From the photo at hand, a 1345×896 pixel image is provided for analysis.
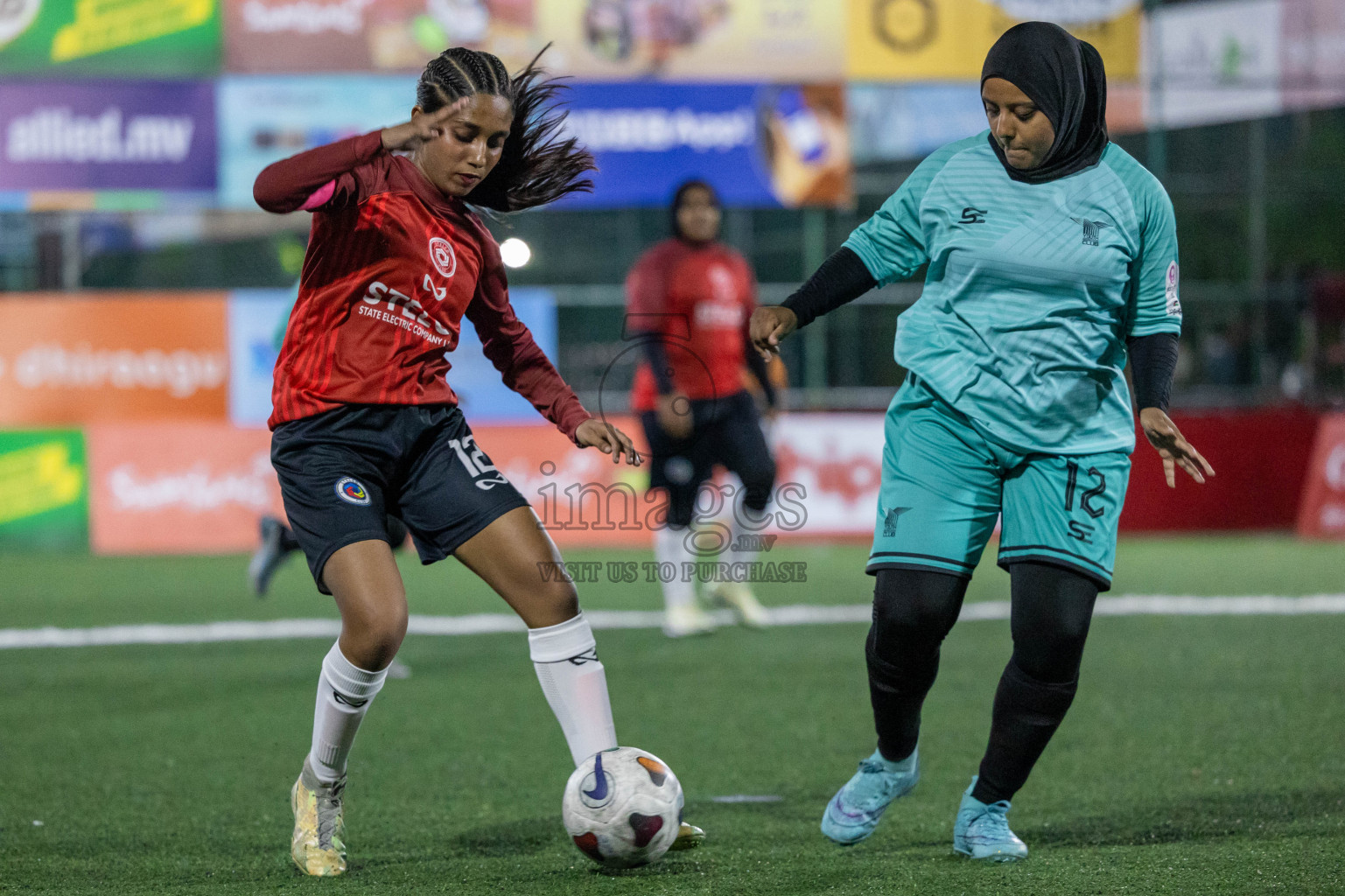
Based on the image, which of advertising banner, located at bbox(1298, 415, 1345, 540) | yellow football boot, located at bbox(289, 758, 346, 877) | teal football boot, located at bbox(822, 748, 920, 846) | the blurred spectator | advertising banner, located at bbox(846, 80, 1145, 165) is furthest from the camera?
the blurred spectator

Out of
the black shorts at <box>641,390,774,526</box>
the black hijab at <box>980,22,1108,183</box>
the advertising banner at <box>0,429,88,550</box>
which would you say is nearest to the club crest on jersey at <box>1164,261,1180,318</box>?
the black hijab at <box>980,22,1108,183</box>

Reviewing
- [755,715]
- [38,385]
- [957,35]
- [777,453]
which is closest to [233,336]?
[38,385]

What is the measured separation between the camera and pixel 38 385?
50.7 ft

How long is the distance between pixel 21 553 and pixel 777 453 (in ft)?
21.5

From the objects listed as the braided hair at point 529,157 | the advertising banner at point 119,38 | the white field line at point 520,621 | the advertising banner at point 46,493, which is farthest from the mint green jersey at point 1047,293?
the advertising banner at point 119,38

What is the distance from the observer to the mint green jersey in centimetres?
411

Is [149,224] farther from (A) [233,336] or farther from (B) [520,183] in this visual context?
(B) [520,183]

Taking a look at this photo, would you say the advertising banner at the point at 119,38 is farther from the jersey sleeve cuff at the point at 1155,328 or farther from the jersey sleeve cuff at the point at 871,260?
the jersey sleeve cuff at the point at 1155,328

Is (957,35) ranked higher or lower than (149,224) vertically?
higher

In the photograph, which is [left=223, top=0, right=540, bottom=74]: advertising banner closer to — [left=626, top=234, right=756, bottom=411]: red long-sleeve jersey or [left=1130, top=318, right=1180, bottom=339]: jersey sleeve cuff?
[left=626, top=234, right=756, bottom=411]: red long-sleeve jersey

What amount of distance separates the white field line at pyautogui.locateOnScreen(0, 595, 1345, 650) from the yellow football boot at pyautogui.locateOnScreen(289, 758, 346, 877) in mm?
4783

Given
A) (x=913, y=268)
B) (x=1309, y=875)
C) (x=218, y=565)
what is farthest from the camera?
(x=218, y=565)

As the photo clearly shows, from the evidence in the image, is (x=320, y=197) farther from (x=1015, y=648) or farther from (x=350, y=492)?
(x=1015, y=648)

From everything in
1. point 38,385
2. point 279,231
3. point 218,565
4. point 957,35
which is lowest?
point 218,565
